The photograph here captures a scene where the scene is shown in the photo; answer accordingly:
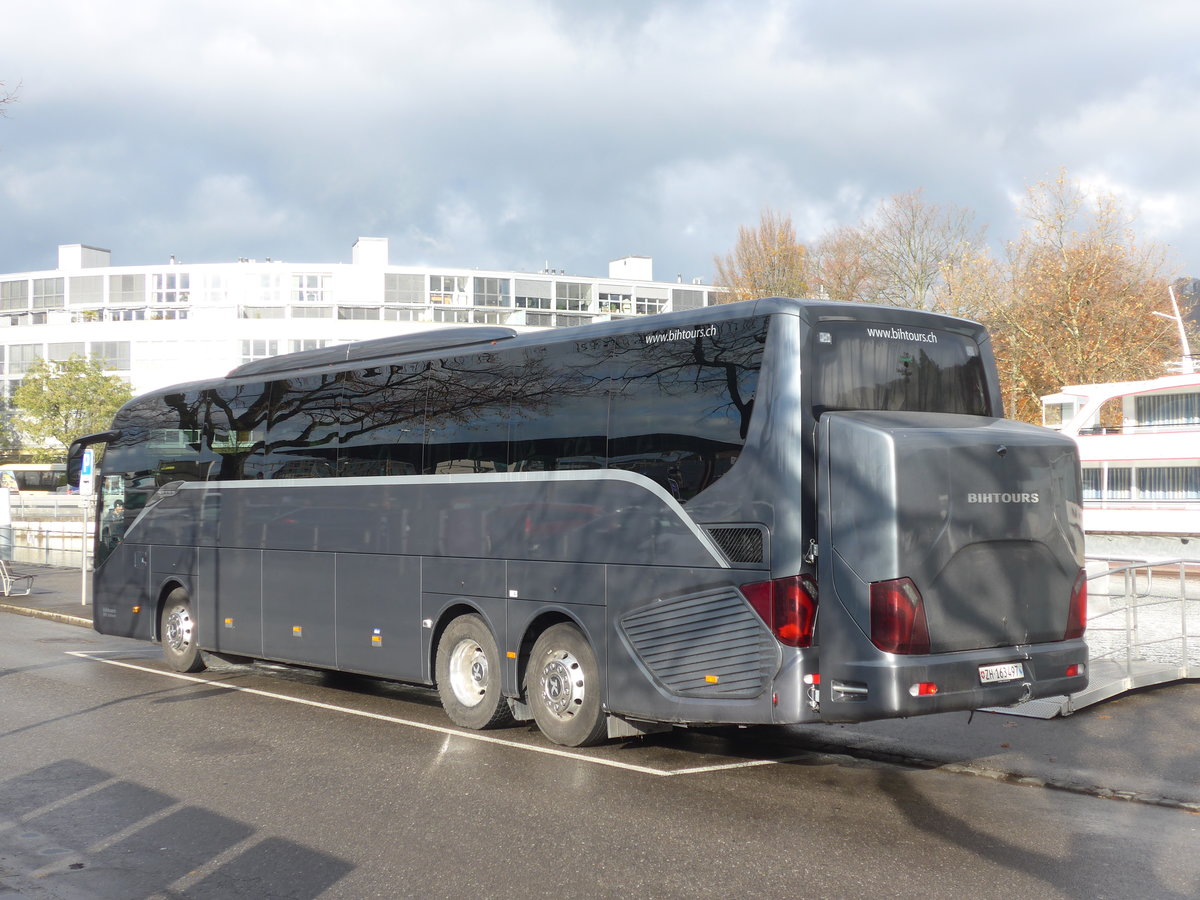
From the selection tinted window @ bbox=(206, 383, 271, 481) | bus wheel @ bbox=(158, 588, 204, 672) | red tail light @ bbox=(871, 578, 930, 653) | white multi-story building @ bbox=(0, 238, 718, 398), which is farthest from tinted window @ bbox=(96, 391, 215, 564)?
white multi-story building @ bbox=(0, 238, 718, 398)

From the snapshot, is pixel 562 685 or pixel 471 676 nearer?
pixel 562 685

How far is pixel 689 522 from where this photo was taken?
356 inches

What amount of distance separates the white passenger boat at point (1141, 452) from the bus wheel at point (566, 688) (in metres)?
29.0

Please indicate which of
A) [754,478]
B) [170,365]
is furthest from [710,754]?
[170,365]

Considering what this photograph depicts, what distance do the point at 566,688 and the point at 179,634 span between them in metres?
7.76

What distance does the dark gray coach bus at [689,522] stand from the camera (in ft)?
27.0

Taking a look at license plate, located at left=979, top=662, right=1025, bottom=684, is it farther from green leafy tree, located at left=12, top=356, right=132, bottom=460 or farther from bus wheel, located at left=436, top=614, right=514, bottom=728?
green leafy tree, located at left=12, top=356, right=132, bottom=460

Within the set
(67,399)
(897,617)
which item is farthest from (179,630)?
(67,399)

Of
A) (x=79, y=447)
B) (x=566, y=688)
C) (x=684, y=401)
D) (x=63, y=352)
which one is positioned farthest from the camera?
(x=63, y=352)

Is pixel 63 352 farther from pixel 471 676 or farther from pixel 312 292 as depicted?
pixel 471 676

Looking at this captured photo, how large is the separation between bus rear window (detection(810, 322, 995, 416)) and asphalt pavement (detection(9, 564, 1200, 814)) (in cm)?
260

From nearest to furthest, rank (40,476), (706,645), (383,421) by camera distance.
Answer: (706,645) → (383,421) → (40,476)

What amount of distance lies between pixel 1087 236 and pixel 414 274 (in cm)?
6559

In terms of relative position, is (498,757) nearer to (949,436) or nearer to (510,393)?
(510,393)
